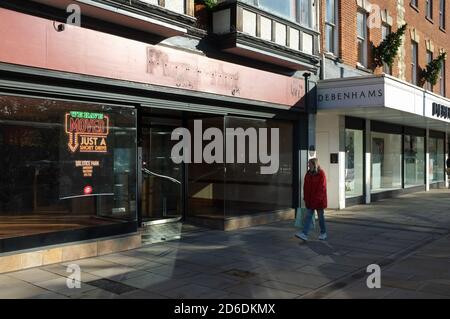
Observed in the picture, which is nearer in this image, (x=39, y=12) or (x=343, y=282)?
(x=343, y=282)

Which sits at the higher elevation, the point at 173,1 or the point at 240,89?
the point at 173,1

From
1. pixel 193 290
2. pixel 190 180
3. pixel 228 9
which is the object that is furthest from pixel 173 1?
pixel 193 290

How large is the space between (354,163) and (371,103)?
3554 millimetres

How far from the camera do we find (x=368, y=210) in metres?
13.7

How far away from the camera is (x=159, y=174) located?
34.0 feet

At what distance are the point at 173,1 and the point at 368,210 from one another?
8.57m

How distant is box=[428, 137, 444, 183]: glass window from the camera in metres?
22.6

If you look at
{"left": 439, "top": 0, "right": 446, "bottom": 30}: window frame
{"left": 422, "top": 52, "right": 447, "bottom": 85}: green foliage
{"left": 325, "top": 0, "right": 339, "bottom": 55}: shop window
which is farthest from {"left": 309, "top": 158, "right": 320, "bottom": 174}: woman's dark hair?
{"left": 439, "top": 0, "right": 446, "bottom": 30}: window frame

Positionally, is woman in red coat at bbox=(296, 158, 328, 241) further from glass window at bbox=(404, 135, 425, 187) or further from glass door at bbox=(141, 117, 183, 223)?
glass window at bbox=(404, 135, 425, 187)

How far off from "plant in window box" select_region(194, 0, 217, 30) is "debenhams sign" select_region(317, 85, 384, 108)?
14.3 feet

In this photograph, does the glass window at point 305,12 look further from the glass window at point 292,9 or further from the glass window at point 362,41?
the glass window at point 362,41

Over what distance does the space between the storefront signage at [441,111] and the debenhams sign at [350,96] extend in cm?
522

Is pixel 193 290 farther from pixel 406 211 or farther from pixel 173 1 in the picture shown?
pixel 406 211

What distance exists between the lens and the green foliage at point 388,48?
16000mm
